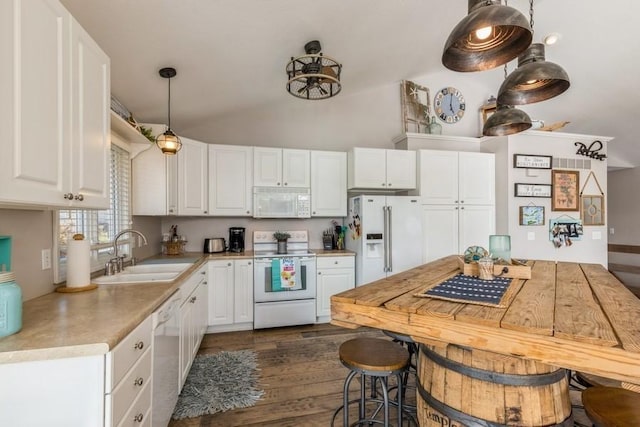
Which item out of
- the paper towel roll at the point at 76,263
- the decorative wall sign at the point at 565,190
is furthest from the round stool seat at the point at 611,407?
the decorative wall sign at the point at 565,190

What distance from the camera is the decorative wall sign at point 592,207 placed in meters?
4.27

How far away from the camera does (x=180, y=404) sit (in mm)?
2070

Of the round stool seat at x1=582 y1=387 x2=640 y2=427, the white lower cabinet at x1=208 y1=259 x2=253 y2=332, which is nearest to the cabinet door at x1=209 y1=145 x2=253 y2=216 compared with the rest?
the white lower cabinet at x1=208 y1=259 x2=253 y2=332

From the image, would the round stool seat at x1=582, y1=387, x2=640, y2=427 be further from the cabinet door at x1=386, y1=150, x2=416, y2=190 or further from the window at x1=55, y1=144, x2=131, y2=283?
the cabinet door at x1=386, y1=150, x2=416, y2=190

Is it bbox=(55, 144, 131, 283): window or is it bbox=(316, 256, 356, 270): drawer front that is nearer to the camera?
bbox=(55, 144, 131, 283): window

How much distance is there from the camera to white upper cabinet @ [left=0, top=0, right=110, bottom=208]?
0.96m

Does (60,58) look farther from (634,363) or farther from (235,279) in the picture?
(235,279)

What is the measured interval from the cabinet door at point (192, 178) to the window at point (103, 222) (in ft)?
1.77

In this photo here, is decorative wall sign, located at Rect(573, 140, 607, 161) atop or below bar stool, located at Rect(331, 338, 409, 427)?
atop

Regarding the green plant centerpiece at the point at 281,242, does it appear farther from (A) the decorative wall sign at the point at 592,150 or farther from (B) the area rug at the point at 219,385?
(A) the decorative wall sign at the point at 592,150

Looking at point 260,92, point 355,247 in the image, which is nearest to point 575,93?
point 355,247

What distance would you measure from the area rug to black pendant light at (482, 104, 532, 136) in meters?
2.66

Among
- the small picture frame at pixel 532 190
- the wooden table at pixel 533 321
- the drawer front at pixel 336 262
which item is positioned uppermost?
the small picture frame at pixel 532 190

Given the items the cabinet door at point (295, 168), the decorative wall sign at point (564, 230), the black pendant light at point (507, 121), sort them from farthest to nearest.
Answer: the decorative wall sign at point (564, 230) < the cabinet door at point (295, 168) < the black pendant light at point (507, 121)
